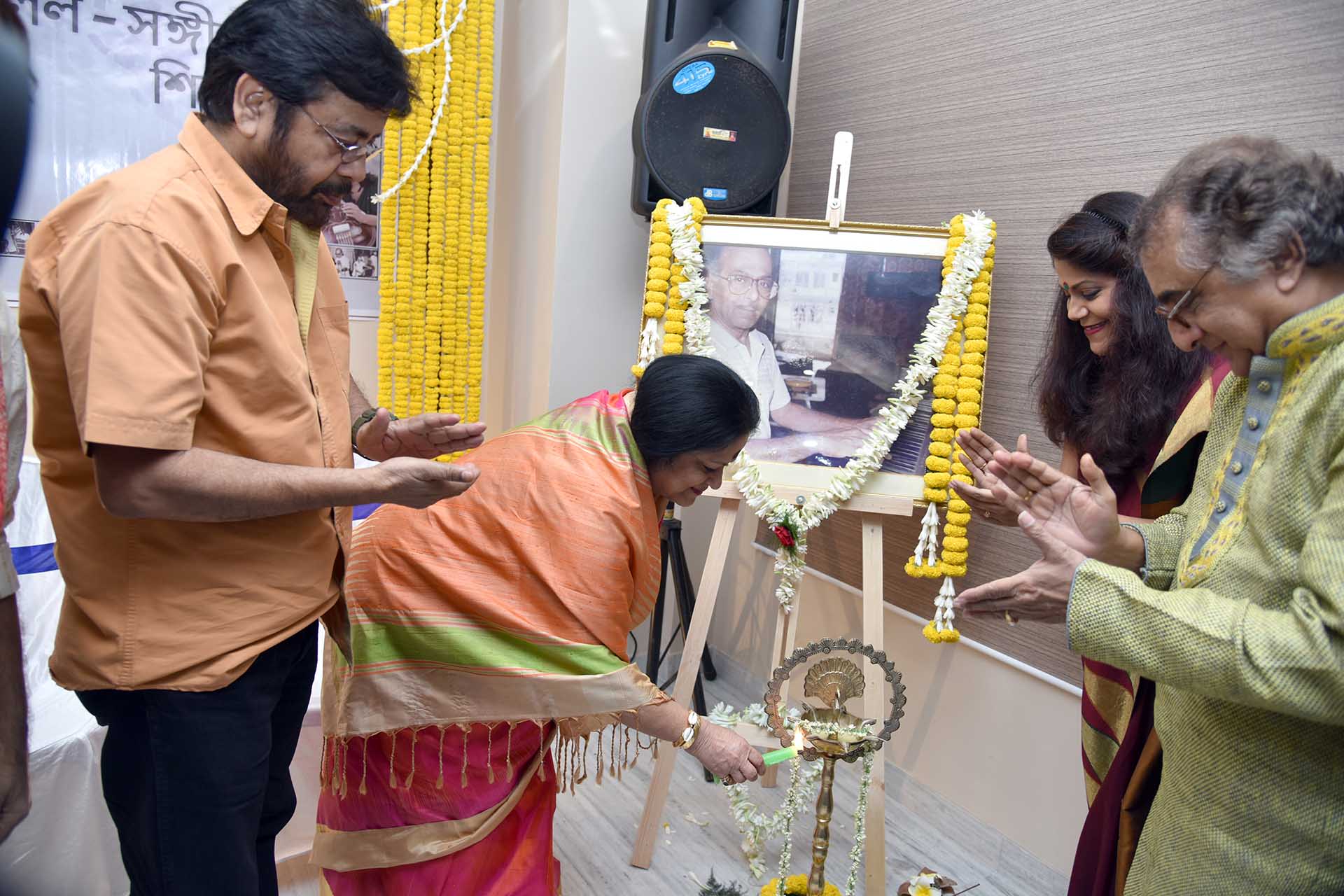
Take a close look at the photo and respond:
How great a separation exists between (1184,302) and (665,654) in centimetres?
254

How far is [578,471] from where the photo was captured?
1.62 metres

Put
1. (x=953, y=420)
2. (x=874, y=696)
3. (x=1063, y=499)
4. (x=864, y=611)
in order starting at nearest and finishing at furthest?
(x=1063, y=499), (x=874, y=696), (x=953, y=420), (x=864, y=611)

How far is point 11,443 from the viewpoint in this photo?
0.93 meters

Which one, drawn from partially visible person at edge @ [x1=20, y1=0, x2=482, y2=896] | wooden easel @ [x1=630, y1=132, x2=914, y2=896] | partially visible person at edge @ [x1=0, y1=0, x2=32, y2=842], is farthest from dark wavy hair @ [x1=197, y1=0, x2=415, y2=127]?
wooden easel @ [x1=630, y1=132, x2=914, y2=896]

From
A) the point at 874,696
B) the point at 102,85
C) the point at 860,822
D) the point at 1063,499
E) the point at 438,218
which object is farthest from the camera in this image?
the point at 438,218

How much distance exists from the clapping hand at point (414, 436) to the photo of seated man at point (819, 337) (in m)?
1.01

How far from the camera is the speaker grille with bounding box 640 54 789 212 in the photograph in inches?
102

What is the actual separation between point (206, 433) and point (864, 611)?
1.68m

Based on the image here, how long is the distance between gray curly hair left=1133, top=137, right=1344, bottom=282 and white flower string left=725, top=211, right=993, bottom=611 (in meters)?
1.16

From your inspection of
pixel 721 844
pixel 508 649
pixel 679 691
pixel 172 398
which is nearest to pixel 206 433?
pixel 172 398

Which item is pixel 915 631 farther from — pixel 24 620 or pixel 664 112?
pixel 24 620

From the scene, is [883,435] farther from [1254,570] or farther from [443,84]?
[443,84]

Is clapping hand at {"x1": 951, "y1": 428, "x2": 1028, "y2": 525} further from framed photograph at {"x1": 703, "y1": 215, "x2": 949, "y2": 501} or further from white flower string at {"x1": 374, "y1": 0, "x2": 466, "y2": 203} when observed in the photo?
white flower string at {"x1": 374, "y1": 0, "x2": 466, "y2": 203}

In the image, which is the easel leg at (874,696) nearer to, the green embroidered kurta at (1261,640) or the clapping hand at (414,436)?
the green embroidered kurta at (1261,640)
